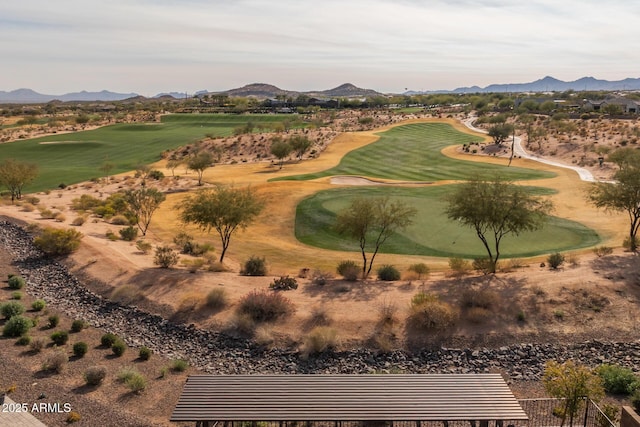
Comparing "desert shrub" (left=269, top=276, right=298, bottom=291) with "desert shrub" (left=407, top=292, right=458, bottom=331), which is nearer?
"desert shrub" (left=407, top=292, right=458, bottom=331)

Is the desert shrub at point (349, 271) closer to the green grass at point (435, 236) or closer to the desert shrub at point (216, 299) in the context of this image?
the green grass at point (435, 236)

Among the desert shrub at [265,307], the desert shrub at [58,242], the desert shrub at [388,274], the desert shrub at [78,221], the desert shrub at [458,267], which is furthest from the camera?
the desert shrub at [78,221]

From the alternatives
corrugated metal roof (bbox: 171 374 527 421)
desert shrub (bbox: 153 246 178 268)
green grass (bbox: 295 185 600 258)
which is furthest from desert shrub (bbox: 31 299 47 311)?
green grass (bbox: 295 185 600 258)

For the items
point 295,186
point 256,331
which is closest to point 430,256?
point 256,331

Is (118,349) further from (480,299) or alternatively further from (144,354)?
(480,299)

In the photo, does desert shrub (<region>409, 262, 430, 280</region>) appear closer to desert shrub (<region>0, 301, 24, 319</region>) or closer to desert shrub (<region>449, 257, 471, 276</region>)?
desert shrub (<region>449, 257, 471, 276</region>)

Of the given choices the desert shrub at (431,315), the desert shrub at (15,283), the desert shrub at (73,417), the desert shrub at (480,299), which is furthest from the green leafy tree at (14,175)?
the desert shrub at (480,299)
